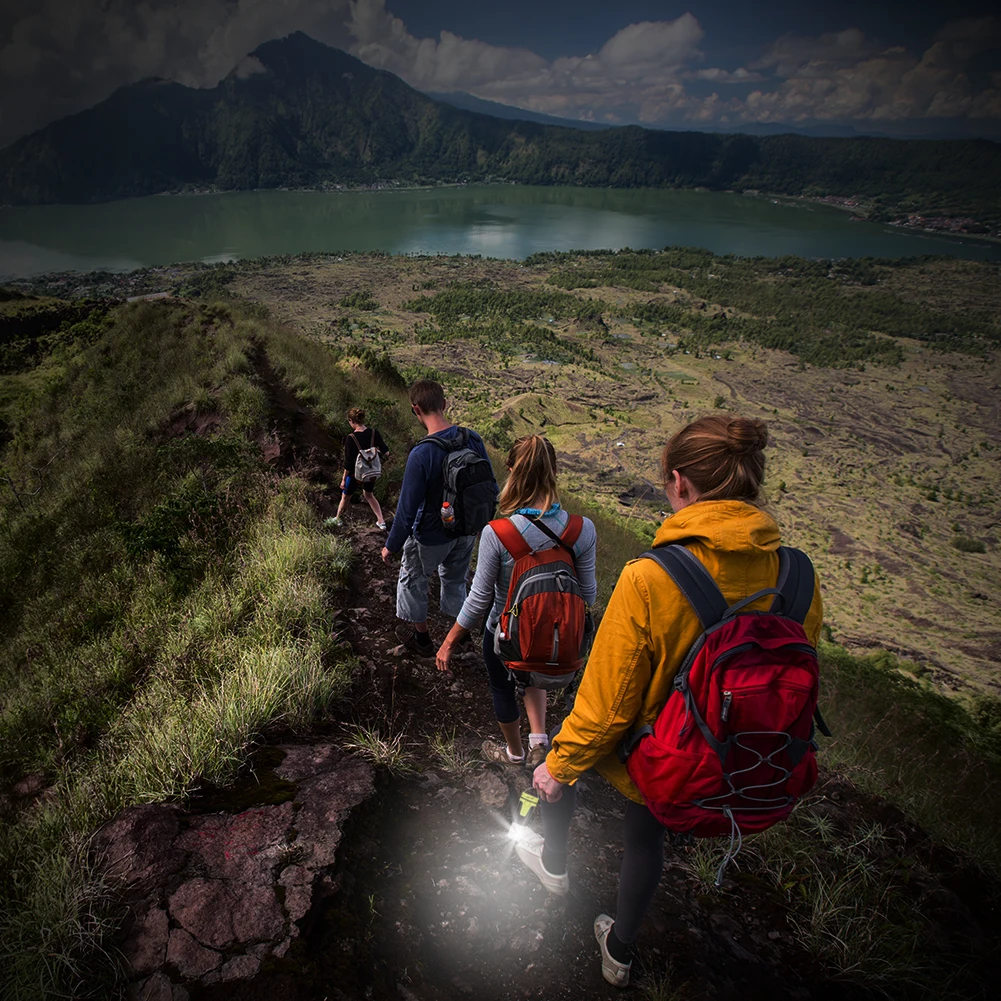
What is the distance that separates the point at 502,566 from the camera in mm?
2135

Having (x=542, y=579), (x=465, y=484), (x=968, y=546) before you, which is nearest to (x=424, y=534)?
(x=465, y=484)

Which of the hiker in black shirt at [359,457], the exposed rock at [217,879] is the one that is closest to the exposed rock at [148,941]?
the exposed rock at [217,879]

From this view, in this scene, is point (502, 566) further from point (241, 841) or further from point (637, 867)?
point (241, 841)

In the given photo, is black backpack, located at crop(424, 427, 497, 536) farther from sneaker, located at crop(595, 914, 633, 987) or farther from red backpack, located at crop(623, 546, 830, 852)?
sneaker, located at crop(595, 914, 633, 987)

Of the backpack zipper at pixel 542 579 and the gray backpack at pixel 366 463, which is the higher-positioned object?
the backpack zipper at pixel 542 579

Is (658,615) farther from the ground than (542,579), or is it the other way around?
(658,615)

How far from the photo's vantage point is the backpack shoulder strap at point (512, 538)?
6.61ft

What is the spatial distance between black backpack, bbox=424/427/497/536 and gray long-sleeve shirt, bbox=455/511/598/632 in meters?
0.64

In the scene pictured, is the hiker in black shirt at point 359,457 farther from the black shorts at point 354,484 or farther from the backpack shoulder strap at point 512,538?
the backpack shoulder strap at point 512,538

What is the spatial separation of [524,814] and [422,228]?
341 ft

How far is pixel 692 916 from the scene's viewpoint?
208 centimetres

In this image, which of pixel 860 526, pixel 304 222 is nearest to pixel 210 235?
pixel 304 222

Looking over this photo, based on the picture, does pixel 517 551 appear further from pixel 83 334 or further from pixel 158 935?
pixel 83 334

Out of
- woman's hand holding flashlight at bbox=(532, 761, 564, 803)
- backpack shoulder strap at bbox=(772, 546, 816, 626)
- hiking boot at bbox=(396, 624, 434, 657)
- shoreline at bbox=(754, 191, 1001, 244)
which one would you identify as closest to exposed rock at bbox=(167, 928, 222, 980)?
woman's hand holding flashlight at bbox=(532, 761, 564, 803)
